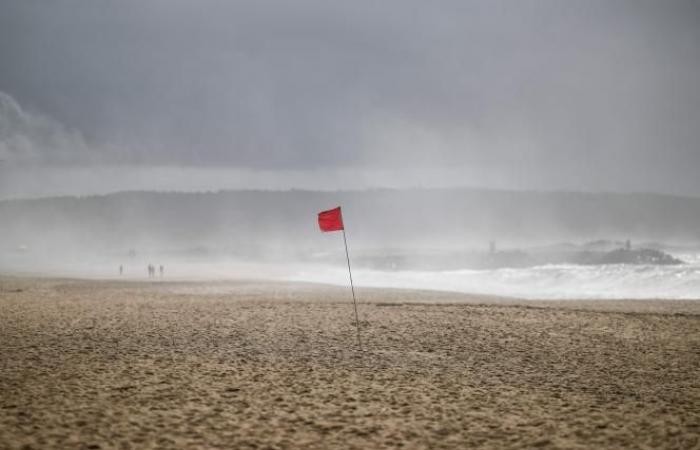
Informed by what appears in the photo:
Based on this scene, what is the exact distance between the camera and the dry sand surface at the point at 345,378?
24.8ft

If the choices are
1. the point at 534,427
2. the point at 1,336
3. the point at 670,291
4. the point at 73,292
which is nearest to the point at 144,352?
the point at 1,336

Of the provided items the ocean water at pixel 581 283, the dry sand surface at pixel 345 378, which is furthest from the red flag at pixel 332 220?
the ocean water at pixel 581 283

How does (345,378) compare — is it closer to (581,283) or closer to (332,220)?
(332,220)

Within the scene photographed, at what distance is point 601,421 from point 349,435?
368 cm

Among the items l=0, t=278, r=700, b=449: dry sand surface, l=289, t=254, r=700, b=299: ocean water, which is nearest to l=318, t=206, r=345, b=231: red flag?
l=0, t=278, r=700, b=449: dry sand surface

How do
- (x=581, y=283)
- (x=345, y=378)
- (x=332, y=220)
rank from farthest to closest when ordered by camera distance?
1. (x=581, y=283)
2. (x=332, y=220)
3. (x=345, y=378)

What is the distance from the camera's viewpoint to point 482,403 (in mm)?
9086

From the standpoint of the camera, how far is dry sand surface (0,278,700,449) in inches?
298

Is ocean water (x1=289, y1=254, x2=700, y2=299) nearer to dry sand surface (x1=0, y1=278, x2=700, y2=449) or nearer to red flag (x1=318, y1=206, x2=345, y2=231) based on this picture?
dry sand surface (x1=0, y1=278, x2=700, y2=449)

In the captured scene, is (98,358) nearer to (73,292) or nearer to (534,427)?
(534,427)

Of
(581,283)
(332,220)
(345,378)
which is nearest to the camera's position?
(345,378)

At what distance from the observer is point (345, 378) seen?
1064cm

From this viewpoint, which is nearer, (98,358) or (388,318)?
(98,358)

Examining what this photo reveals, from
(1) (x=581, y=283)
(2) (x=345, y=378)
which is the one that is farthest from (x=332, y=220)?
(1) (x=581, y=283)
